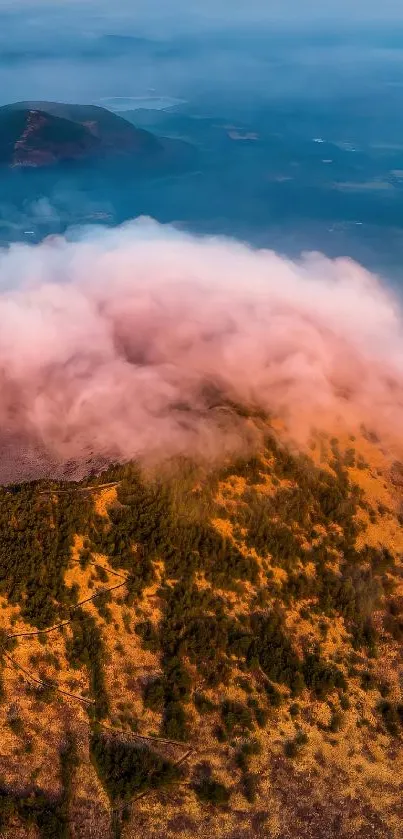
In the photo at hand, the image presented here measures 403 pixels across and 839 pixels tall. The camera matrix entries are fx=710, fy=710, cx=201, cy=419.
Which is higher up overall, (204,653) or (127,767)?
(204,653)

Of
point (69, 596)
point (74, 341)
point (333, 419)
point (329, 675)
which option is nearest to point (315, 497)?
point (333, 419)

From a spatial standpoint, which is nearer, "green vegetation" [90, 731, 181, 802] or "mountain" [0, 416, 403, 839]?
"mountain" [0, 416, 403, 839]

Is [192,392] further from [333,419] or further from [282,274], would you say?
[282,274]

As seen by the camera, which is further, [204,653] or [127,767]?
[204,653]

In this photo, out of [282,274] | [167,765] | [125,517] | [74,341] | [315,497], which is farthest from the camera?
[282,274]

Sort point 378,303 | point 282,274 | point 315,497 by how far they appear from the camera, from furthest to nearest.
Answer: point 378,303, point 282,274, point 315,497

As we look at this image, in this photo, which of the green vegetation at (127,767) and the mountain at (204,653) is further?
the green vegetation at (127,767)

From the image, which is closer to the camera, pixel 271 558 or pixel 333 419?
pixel 271 558

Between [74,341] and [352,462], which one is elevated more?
[74,341]
